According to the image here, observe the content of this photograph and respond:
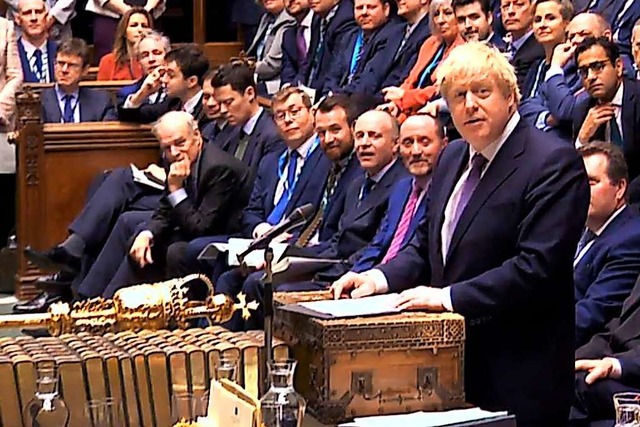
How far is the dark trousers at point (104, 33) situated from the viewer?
9.42 meters

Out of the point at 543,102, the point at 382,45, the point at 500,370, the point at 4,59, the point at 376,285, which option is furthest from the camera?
the point at 4,59

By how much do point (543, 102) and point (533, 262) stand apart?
310 cm

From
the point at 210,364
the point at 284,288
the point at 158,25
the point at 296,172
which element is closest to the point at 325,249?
the point at 284,288

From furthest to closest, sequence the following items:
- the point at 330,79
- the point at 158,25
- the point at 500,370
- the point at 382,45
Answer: the point at 158,25, the point at 330,79, the point at 382,45, the point at 500,370

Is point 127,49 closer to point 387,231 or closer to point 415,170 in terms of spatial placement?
point 387,231

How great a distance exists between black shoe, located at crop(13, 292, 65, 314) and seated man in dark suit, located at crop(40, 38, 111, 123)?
100 centimetres

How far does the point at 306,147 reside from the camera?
6387mm

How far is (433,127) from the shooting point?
17.2 feet

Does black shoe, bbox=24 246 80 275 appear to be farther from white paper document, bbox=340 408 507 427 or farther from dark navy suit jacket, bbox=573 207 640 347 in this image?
white paper document, bbox=340 408 507 427

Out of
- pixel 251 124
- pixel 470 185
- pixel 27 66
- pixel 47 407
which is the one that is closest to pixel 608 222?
pixel 470 185

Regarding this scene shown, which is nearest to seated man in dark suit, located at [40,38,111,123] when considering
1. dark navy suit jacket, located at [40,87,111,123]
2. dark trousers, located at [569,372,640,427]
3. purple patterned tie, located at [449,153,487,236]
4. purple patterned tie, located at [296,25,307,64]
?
dark navy suit jacket, located at [40,87,111,123]

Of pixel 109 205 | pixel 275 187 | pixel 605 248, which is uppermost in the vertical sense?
pixel 605 248

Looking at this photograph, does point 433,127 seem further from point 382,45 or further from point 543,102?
point 382,45

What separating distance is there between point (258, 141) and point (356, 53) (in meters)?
0.90
